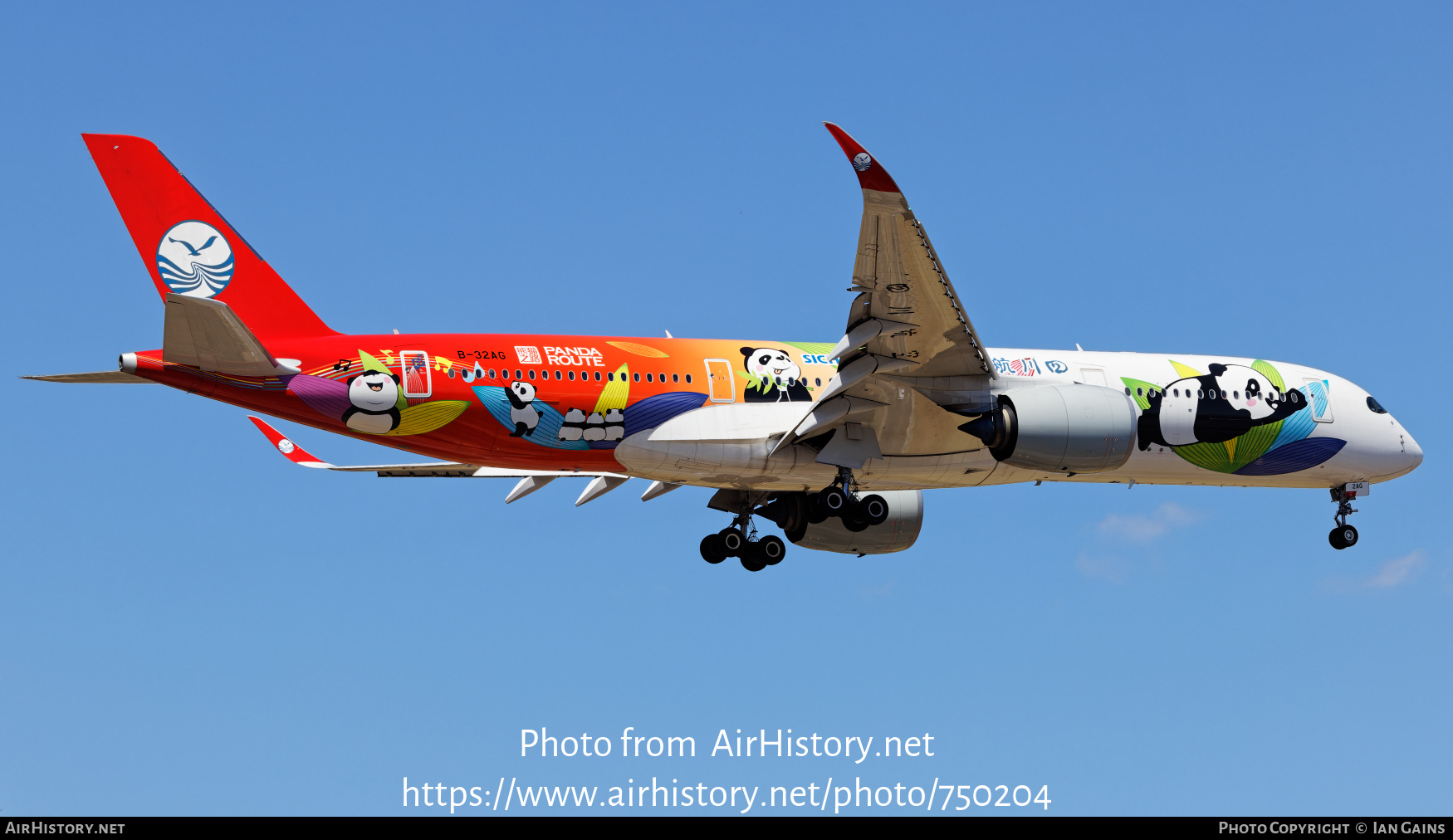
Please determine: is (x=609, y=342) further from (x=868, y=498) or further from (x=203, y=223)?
(x=203, y=223)

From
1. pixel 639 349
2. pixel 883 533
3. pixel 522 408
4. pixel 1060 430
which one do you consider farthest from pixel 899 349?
pixel 883 533

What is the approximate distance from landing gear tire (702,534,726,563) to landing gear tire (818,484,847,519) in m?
4.86

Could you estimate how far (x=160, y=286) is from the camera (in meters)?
25.0

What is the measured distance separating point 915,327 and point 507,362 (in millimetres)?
6833

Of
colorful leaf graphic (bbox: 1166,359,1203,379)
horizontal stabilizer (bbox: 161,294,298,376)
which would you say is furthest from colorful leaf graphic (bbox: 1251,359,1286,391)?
horizontal stabilizer (bbox: 161,294,298,376)

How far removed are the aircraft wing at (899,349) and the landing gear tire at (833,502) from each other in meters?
0.68

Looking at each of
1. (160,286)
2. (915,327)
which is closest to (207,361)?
(160,286)

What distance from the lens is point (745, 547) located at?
3091 centimetres

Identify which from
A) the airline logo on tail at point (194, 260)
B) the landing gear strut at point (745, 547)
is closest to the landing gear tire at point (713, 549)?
the landing gear strut at point (745, 547)

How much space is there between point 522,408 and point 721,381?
145 inches

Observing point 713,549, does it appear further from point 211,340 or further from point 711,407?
point 211,340

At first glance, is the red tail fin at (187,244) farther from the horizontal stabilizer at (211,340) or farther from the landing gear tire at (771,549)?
the landing gear tire at (771,549)

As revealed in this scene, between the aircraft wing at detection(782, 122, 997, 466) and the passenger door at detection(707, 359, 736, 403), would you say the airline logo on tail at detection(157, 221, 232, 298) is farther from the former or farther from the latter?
the aircraft wing at detection(782, 122, 997, 466)

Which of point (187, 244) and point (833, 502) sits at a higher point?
point (187, 244)
